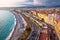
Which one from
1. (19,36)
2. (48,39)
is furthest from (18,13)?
(48,39)

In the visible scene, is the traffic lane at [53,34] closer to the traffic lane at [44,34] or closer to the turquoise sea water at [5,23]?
the traffic lane at [44,34]

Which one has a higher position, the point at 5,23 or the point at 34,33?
the point at 5,23

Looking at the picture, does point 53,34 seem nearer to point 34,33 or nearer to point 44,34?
point 44,34

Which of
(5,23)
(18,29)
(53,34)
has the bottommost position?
(53,34)

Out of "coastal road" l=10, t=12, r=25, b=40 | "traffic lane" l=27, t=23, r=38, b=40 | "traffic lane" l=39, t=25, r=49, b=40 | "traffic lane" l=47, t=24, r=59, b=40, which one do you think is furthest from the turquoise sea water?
"traffic lane" l=47, t=24, r=59, b=40

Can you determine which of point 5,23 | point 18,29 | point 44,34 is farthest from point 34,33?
point 5,23

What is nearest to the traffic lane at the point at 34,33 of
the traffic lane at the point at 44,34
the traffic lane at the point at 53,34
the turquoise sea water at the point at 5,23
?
the traffic lane at the point at 44,34

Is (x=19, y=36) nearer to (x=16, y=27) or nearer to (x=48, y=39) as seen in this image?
(x=16, y=27)

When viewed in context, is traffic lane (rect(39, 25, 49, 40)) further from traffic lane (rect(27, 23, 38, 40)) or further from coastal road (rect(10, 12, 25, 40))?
→ coastal road (rect(10, 12, 25, 40))
